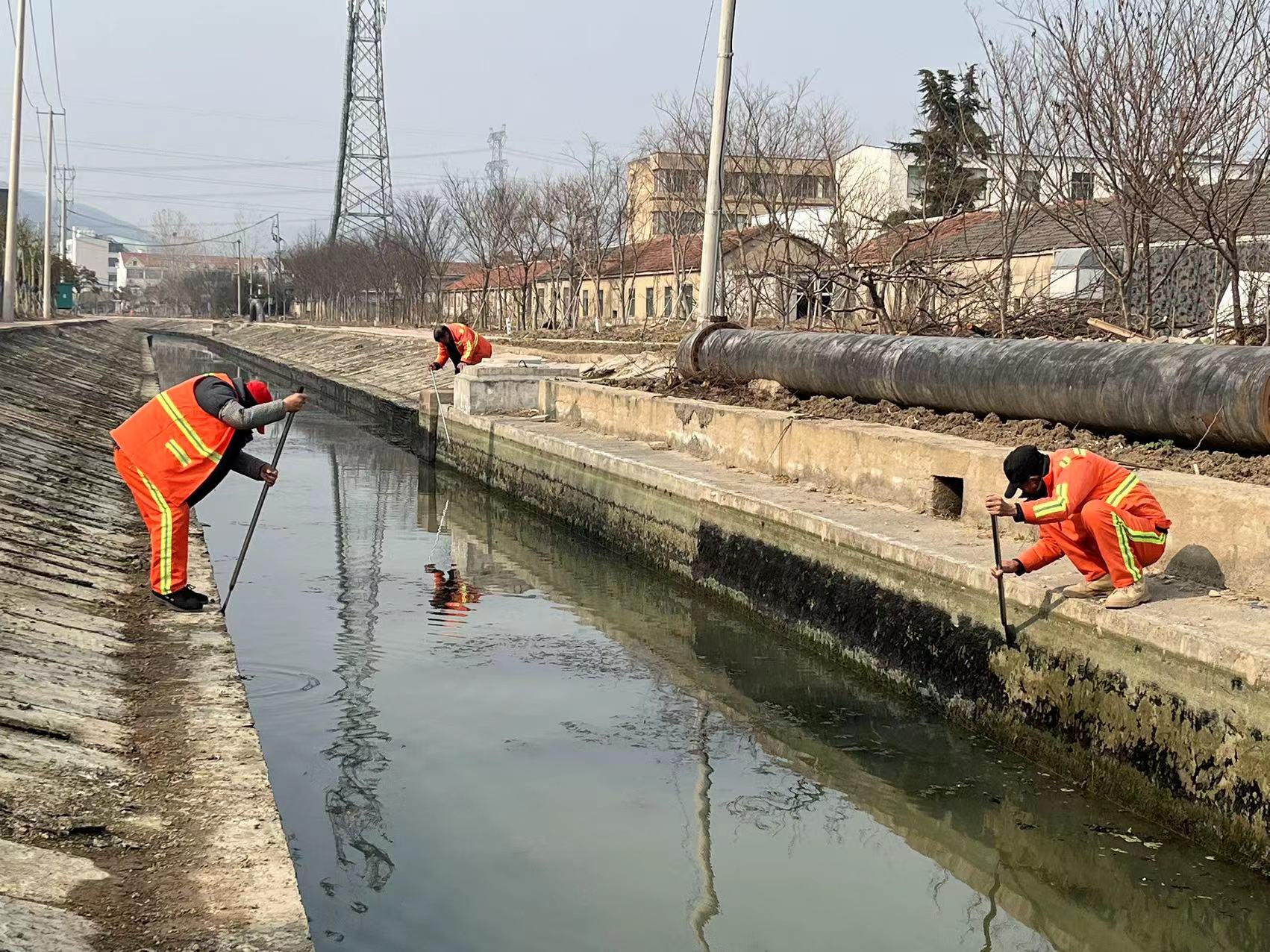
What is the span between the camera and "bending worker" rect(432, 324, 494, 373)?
19.0 metres

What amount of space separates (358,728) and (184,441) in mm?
1881

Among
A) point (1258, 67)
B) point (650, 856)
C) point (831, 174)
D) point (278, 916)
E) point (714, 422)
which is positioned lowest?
point (650, 856)

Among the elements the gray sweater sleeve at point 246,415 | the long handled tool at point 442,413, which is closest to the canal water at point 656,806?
the gray sweater sleeve at point 246,415

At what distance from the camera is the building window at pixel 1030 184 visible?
54.4 ft

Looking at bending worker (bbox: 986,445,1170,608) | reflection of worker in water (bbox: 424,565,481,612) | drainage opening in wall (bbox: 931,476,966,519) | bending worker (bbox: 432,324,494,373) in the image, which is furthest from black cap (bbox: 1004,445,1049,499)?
bending worker (bbox: 432,324,494,373)

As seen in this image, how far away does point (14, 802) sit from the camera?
478 cm

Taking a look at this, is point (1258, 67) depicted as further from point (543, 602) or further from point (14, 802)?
point (14, 802)

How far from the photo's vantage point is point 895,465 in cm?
1022

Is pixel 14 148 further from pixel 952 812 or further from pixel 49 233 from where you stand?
pixel 952 812

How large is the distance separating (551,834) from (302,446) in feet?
60.6

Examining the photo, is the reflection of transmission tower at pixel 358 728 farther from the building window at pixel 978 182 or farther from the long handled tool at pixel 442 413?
the building window at pixel 978 182

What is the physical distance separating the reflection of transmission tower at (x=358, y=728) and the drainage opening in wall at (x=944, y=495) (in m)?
4.05

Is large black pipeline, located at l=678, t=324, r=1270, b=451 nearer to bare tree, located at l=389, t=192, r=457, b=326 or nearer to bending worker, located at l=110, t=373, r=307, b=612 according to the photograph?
bending worker, located at l=110, t=373, r=307, b=612

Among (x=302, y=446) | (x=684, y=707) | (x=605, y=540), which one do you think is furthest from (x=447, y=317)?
(x=684, y=707)
